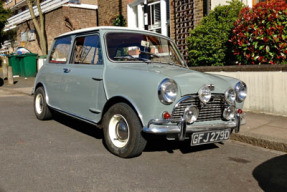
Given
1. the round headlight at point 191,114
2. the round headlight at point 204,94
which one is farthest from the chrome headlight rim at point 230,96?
the round headlight at point 191,114

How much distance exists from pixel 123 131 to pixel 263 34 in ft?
14.0

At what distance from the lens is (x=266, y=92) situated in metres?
6.26

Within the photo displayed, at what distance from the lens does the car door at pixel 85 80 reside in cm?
410

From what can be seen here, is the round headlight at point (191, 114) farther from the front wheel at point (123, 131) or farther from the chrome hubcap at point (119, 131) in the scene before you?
the chrome hubcap at point (119, 131)

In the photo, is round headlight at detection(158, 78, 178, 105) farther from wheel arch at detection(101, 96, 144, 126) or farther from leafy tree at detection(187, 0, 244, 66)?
leafy tree at detection(187, 0, 244, 66)

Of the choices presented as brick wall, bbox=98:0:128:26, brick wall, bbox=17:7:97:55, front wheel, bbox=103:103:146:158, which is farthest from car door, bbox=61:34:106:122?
brick wall, bbox=17:7:97:55

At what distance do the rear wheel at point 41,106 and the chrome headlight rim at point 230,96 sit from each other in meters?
3.47

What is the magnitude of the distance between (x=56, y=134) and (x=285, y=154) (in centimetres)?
356

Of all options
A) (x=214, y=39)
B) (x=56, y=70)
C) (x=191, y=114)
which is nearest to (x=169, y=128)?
(x=191, y=114)

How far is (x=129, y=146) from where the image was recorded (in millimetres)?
3566

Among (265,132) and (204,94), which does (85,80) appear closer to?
(204,94)

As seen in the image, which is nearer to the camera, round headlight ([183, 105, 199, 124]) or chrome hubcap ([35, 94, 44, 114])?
round headlight ([183, 105, 199, 124])

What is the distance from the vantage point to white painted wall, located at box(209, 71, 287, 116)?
237 inches

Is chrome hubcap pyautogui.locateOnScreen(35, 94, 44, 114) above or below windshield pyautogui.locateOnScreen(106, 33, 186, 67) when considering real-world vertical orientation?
below
